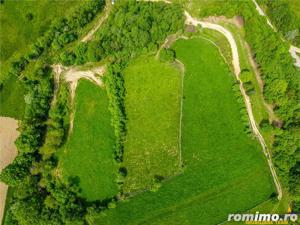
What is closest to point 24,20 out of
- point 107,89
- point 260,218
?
point 107,89

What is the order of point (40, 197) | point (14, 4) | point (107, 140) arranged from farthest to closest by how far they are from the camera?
point (14, 4)
point (107, 140)
point (40, 197)

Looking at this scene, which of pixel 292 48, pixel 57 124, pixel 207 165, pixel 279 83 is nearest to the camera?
pixel 57 124

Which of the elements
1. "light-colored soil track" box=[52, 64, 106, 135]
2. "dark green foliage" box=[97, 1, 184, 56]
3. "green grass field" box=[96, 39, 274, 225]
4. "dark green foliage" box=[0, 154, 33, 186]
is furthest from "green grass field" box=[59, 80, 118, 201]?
"dark green foliage" box=[97, 1, 184, 56]

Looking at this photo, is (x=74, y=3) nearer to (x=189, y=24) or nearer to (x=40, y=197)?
(x=189, y=24)

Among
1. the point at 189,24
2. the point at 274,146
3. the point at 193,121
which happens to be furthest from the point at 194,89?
the point at 274,146

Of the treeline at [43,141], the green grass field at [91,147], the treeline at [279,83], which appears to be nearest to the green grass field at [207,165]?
the treeline at [279,83]

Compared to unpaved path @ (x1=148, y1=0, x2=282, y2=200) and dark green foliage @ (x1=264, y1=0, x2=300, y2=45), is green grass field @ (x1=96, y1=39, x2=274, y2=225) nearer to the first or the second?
unpaved path @ (x1=148, y1=0, x2=282, y2=200)

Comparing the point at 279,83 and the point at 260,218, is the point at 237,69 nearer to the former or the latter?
the point at 279,83
